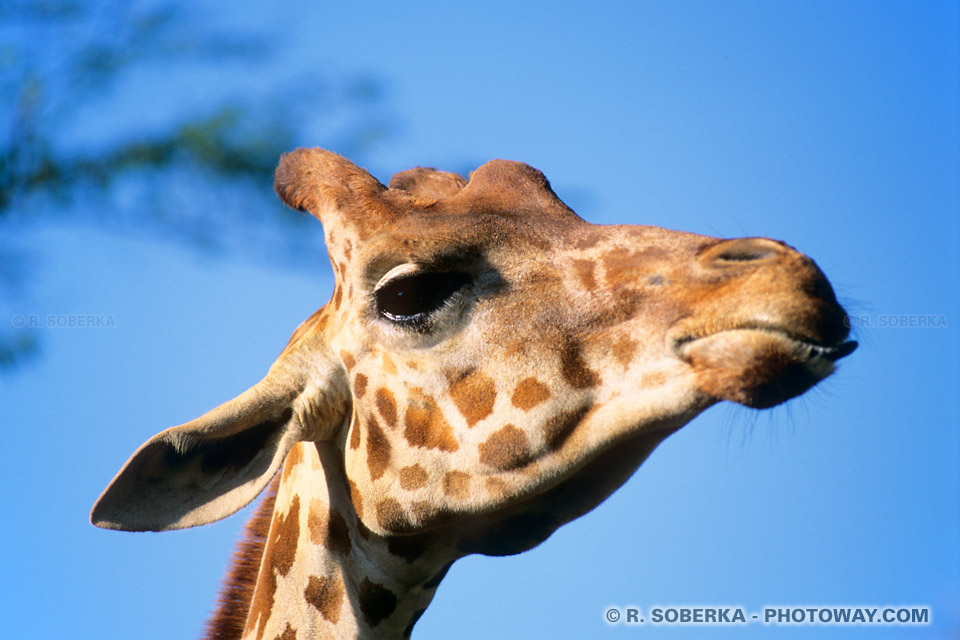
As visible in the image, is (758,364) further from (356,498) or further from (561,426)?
(356,498)

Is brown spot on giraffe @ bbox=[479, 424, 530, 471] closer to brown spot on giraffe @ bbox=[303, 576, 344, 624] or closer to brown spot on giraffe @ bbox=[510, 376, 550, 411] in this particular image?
brown spot on giraffe @ bbox=[510, 376, 550, 411]

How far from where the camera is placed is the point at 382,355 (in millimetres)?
3736

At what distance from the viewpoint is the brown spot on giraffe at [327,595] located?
12.4ft

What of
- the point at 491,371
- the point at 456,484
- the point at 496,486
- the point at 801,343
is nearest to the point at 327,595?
the point at 456,484

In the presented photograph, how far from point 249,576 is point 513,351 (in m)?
1.78

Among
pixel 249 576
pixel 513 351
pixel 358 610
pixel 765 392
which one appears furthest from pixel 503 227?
pixel 249 576

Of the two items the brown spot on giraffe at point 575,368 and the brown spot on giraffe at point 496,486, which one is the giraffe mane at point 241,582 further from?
the brown spot on giraffe at point 575,368

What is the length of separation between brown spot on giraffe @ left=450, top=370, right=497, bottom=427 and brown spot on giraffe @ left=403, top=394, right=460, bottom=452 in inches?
3.4

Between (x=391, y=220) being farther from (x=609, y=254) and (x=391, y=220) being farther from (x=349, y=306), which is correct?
(x=609, y=254)

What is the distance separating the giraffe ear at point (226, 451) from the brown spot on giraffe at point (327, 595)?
0.44 meters

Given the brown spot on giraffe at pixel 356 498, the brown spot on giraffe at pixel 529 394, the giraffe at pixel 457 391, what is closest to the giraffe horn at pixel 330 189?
the giraffe at pixel 457 391

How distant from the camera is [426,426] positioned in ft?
11.9

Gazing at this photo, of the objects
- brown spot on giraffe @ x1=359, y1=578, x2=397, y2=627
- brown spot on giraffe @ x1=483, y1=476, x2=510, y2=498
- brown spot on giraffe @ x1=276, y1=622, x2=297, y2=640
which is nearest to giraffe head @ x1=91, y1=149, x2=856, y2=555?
brown spot on giraffe @ x1=483, y1=476, x2=510, y2=498

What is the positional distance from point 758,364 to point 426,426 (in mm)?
1240
